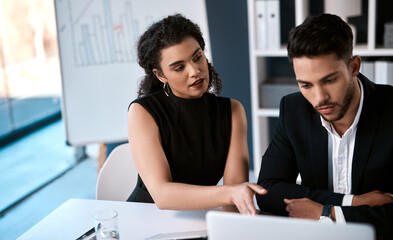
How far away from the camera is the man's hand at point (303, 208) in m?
1.48

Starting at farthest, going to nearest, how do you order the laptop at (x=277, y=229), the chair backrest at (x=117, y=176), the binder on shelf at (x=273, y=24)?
the binder on shelf at (x=273, y=24) → the chair backrest at (x=117, y=176) → the laptop at (x=277, y=229)

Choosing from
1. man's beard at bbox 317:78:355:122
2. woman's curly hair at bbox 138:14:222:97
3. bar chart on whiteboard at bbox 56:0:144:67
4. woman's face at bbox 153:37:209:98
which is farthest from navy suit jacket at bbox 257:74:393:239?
bar chart on whiteboard at bbox 56:0:144:67

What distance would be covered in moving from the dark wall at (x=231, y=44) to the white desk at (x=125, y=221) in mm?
2328

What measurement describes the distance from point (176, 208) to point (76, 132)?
175 centimetres

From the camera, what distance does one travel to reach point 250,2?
327cm

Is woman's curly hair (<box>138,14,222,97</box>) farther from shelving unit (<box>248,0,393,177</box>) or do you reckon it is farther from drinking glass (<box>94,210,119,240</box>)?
shelving unit (<box>248,0,393,177</box>)

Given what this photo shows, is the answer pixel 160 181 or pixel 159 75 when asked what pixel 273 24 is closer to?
pixel 159 75

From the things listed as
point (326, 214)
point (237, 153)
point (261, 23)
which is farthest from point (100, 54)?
point (326, 214)

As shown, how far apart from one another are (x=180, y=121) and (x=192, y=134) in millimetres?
73

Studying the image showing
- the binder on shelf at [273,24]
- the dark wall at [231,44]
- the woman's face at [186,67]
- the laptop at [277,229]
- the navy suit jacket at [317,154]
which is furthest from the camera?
the dark wall at [231,44]

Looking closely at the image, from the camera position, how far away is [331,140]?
1.66m


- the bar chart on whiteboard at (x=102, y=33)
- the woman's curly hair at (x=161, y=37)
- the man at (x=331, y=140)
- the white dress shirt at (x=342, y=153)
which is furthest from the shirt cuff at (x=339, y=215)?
the bar chart on whiteboard at (x=102, y=33)

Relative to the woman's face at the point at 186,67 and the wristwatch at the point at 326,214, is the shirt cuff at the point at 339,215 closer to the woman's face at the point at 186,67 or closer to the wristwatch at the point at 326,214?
the wristwatch at the point at 326,214

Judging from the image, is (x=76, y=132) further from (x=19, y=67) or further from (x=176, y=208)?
(x=19, y=67)
